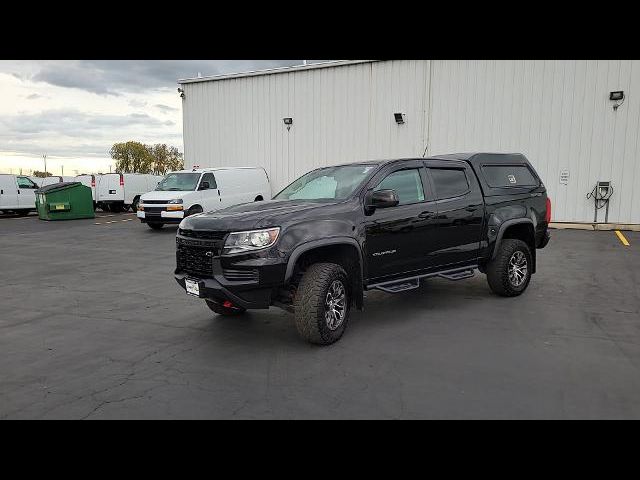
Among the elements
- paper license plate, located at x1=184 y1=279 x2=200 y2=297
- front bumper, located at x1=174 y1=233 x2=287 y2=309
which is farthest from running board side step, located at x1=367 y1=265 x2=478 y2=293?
paper license plate, located at x1=184 y1=279 x2=200 y2=297

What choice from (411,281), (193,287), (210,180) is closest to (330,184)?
(411,281)

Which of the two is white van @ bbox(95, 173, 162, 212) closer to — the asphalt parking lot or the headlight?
the asphalt parking lot

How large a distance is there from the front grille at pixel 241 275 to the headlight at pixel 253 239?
19cm

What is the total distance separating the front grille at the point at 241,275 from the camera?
14.5 feet

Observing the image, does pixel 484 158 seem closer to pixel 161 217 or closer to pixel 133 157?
pixel 161 217

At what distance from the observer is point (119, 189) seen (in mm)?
23266

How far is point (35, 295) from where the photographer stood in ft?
23.3

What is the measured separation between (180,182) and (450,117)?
9.36m

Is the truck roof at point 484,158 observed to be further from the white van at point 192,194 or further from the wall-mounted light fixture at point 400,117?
the wall-mounted light fixture at point 400,117
